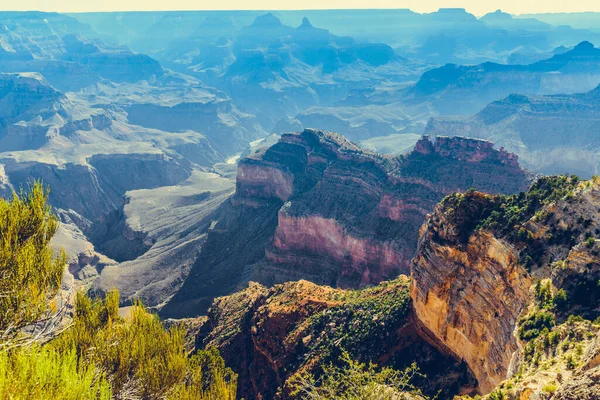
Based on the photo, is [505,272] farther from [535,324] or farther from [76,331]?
[76,331]

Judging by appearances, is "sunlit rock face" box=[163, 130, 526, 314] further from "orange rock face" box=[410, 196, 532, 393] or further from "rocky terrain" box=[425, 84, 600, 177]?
"rocky terrain" box=[425, 84, 600, 177]

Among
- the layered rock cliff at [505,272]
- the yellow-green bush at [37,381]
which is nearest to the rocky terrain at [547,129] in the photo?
the layered rock cliff at [505,272]

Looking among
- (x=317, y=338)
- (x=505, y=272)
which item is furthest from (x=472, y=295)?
(x=317, y=338)

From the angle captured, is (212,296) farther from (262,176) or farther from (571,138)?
(571,138)

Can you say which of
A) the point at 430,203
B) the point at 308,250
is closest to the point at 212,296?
the point at 308,250

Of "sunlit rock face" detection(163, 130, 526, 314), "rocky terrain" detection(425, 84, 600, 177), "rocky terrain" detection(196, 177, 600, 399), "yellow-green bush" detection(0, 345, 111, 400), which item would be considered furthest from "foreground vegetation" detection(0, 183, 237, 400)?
"rocky terrain" detection(425, 84, 600, 177)

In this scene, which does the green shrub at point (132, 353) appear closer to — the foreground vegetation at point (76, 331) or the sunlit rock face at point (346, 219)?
the foreground vegetation at point (76, 331)
